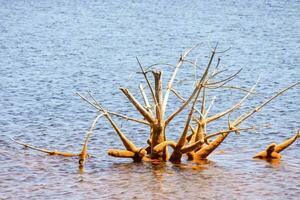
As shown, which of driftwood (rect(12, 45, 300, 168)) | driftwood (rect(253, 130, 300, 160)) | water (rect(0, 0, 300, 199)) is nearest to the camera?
water (rect(0, 0, 300, 199))

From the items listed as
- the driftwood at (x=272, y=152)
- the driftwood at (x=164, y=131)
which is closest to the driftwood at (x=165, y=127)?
the driftwood at (x=164, y=131)

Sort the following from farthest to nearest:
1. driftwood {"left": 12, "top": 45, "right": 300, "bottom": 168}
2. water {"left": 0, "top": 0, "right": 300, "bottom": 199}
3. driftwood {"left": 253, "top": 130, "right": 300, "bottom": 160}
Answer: driftwood {"left": 253, "top": 130, "right": 300, "bottom": 160}, driftwood {"left": 12, "top": 45, "right": 300, "bottom": 168}, water {"left": 0, "top": 0, "right": 300, "bottom": 199}

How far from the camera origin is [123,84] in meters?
36.5

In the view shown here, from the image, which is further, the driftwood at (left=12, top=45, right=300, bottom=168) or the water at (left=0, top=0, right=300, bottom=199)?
the driftwood at (left=12, top=45, right=300, bottom=168)

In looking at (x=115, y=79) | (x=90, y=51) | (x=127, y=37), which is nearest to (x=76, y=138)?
(x=115, y=79)

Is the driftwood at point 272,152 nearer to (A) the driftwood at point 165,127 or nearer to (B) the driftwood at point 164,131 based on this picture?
(B) the driftwood at point 164,131

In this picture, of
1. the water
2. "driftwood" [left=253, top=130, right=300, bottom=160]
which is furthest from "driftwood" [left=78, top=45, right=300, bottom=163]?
"driftwood" [left=253, top=130, right=300, bottom=160]

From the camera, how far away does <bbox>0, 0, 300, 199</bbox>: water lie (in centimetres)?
1841

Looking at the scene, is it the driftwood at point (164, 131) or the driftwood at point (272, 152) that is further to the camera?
the driftwood at point (272, 152)

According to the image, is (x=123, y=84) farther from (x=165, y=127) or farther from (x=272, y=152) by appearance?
(x=165, y=127)

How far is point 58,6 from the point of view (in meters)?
87.3

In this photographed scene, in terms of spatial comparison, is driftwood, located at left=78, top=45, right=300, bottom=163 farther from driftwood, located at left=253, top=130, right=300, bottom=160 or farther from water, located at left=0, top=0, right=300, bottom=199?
driftwood, located at left=253, top=130, right=300, bottom=160

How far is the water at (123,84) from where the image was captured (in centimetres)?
1841

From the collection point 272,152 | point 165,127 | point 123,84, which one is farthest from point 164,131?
point 123,84
